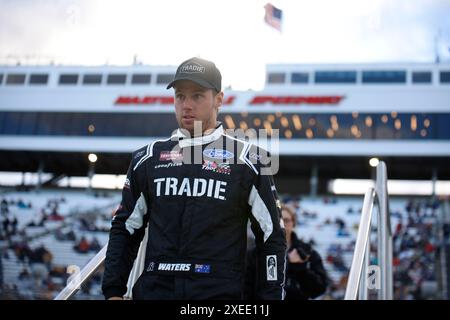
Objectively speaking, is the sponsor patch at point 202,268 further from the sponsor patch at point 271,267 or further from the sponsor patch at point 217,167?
A: the sponsor patch at point 217,167

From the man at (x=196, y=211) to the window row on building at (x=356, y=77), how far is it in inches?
1067

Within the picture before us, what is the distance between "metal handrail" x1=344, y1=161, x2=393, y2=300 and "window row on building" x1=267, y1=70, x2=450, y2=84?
25.3 m

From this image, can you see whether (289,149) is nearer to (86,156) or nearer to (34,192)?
(86,156)

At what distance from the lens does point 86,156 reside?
32.4m

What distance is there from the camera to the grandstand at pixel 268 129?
2178 centimetres

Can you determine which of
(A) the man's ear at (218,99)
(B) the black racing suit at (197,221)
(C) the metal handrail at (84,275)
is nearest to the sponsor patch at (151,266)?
(B) the black racing suit at (197,221)

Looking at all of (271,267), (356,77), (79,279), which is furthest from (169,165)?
(356,77)

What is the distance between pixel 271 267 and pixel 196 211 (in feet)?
1.22

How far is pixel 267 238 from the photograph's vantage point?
2449 mm

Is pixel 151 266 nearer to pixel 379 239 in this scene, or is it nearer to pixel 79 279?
pixel 79 279

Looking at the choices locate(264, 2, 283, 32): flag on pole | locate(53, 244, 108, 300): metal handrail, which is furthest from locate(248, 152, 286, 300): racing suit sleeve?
locate(264, 2, 283, 32): flag on pole

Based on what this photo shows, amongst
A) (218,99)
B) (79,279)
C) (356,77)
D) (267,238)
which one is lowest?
(79,279)

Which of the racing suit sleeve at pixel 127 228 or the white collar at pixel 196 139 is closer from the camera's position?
the racing suit sleeve at pixel 127 228

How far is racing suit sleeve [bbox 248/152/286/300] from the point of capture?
237 cm
